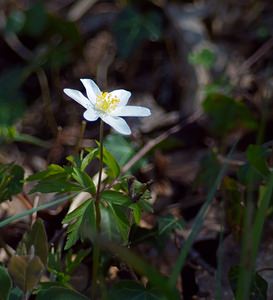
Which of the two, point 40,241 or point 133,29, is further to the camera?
point 133,29

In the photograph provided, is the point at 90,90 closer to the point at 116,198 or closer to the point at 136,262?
the point at 116,198

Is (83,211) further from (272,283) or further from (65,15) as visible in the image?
(65,15)

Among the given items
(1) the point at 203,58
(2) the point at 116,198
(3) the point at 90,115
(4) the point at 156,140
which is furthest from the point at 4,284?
(1) the point at 203,58

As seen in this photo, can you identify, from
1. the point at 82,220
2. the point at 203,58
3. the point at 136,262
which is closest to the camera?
the point at 136,262

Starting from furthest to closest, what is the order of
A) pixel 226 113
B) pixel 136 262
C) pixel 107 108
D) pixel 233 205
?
pixel 226 113 → pixel 233 205 → pixel 107 108 → pixel 136 262

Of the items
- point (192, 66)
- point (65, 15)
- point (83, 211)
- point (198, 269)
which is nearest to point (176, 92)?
point (192, 66)

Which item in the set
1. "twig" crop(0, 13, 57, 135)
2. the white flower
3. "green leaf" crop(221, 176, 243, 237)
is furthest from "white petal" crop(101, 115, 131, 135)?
"twig" crop(0, 13, 57, 135)

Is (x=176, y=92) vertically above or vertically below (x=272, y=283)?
above
